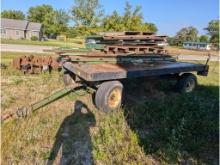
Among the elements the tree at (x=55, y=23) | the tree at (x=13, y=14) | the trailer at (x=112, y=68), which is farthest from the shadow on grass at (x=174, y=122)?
the tree at (x=13, y=14)

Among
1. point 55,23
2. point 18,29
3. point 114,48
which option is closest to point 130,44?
point 114,48

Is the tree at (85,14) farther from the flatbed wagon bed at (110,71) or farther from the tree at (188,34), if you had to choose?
the tree at (188,34)

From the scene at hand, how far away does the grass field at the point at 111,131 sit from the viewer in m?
3.42

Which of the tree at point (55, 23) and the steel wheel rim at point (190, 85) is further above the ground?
the tree at point (55, 23)

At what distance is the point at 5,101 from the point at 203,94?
17.6 ft

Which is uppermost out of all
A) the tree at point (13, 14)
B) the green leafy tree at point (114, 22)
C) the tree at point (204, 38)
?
the tree at point (13, 14)

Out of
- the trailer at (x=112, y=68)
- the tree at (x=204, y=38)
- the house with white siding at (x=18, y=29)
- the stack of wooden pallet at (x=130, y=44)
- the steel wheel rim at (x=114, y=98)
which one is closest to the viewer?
the trailer at (x=112, y=68)

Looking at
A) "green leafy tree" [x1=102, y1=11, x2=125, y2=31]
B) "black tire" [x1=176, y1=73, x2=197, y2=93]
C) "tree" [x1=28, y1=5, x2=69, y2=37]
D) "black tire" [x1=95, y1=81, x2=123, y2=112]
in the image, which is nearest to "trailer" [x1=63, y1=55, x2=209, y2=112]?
"black tire" [x1=95, y1=81, x2=123, y2=112]

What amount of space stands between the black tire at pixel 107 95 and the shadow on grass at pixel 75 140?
0.95 ft

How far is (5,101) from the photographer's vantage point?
5.29m

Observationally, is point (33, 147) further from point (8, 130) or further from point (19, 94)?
point (19, 94)

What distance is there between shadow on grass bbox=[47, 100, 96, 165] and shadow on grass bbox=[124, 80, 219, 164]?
33.5 inches

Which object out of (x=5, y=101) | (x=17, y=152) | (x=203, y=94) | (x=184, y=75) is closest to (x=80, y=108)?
(x=5, y=101)

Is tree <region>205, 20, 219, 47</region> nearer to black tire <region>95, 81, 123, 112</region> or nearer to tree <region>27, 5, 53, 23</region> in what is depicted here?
tree <region>27, 5, 53, 23</region>
